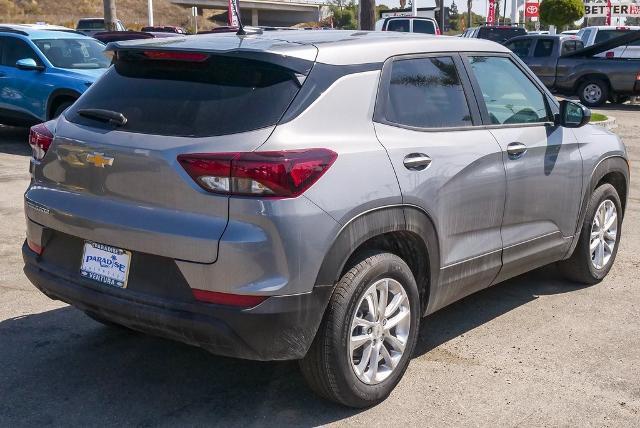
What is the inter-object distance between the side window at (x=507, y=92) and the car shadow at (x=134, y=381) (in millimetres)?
1335

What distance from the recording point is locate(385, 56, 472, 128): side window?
424cm

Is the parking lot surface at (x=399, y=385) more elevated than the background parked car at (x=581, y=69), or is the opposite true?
the parking lot surface at (x=399, y=385)

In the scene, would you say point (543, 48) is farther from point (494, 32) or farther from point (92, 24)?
point (92, 24)

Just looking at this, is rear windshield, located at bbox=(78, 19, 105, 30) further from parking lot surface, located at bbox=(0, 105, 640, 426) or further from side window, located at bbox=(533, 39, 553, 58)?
parking lot surface, located at bbox=(0, 105, 640, 426)

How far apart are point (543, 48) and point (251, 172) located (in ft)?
65.9

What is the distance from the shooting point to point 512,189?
16.1 feet

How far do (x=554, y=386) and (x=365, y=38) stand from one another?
6.78 ft

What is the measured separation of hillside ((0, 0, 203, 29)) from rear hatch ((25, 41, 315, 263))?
58.3 meters

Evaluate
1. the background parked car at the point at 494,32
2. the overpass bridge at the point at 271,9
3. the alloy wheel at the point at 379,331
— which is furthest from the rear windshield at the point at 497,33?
the overpass bridge at the point at 271,9

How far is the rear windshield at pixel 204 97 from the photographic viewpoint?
366 centimetres

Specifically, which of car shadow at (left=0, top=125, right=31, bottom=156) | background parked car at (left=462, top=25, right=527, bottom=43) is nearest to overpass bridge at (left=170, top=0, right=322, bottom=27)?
background parked car at (left=462, top=25, right=527, bottom=43)

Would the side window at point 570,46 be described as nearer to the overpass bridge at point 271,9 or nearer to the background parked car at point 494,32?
the background parked car at point 494,32

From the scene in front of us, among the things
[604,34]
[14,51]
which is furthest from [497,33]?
[14,51]

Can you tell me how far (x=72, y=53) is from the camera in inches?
513
